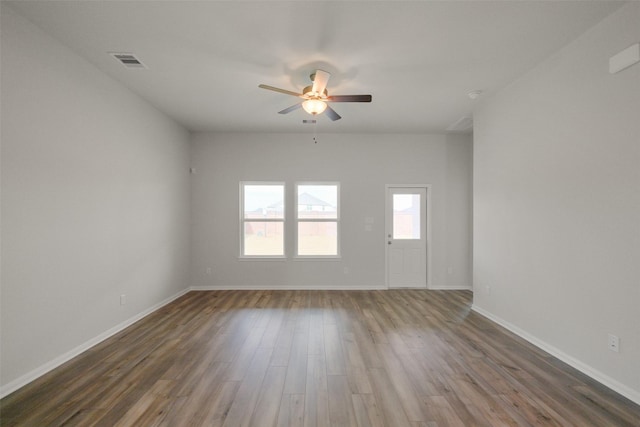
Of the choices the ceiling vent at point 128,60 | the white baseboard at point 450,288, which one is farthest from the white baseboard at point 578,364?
the ceiling vent at point 128,60

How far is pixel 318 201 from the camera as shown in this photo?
5.50m

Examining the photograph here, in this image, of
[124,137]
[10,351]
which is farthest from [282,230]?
[10,351]

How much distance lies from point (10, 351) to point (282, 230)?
3.76 m

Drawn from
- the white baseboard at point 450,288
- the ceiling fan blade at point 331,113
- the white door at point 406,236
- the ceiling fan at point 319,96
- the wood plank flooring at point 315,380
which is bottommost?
the white baseboard at point 450,288

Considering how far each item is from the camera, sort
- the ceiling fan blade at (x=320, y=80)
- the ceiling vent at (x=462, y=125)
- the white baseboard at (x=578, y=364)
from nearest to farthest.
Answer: the white baseboard at (x=578, y=364)
the ceiling fan blade at (x=320, y=80)
the ceiling vent at (x=462, y=125)

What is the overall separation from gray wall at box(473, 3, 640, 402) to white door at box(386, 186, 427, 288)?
1737mm

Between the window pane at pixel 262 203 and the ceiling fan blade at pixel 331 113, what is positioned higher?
the ceiling fan blade at pixel 331 113

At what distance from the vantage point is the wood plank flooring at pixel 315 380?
192 cm

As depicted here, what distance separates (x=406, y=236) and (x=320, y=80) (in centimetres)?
364

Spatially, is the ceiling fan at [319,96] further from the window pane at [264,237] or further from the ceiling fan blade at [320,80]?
the window pane at [264,237]

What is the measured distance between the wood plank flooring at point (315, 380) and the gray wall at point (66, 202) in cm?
37

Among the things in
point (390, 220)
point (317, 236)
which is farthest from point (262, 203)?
point (390, 220)

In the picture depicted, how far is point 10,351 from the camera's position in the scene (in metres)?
2.18

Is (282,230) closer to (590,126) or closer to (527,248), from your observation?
(527,248)
